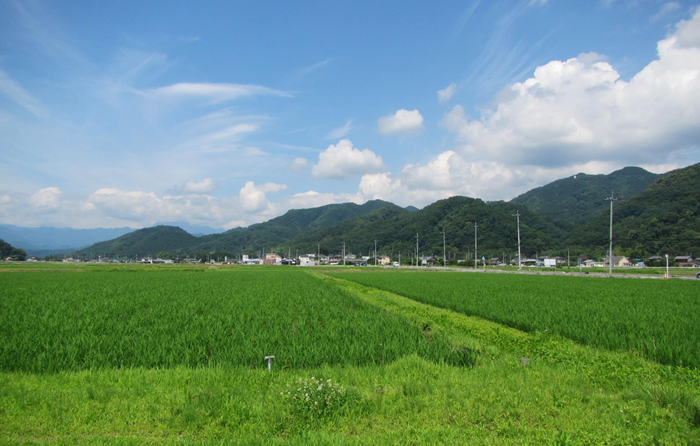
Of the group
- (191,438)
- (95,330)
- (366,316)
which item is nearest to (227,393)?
(191,438)

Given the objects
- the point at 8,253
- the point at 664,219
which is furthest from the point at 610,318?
the point at 8,253

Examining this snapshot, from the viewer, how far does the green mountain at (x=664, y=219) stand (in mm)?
72188

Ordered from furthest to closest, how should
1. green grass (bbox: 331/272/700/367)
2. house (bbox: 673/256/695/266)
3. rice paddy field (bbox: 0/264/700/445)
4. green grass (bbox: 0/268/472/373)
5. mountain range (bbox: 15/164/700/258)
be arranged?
house (bbox: 673/256/695/266) < mountain range (bbox: 15/164/700/258) < green grass (bbox: 331/272/700/367) < green grass (bbox: 0/268/472/373) < rice paddy field (bbox: 0/264/700/445)

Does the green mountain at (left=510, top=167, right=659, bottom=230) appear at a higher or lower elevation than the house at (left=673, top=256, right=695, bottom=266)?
higher

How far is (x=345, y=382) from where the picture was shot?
6.22m

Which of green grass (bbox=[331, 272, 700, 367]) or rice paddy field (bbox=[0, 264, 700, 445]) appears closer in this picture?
rice paddy field (bbox=[0, 264, 700, 445])

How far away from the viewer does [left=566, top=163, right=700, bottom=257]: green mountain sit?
72.2 meters

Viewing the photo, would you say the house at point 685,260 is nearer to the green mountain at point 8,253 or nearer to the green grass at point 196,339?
the green grass at point 196,339

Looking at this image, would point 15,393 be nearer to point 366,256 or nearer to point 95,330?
point 95,330

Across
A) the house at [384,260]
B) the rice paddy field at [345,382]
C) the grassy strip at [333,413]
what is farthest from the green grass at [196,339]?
the house at [384,260]

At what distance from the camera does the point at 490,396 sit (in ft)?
18.2

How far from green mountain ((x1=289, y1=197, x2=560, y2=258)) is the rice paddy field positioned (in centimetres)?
10803

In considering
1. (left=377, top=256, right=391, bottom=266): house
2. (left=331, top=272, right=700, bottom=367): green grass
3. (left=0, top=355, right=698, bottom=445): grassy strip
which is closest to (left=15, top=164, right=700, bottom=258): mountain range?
(left=377, top=256, right=391, bottom=266): house

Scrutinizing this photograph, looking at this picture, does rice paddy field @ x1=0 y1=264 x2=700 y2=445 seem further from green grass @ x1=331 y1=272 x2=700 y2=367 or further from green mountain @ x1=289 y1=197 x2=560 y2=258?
green mountain @ x1=289 y1=197 x2=560 y2=258
